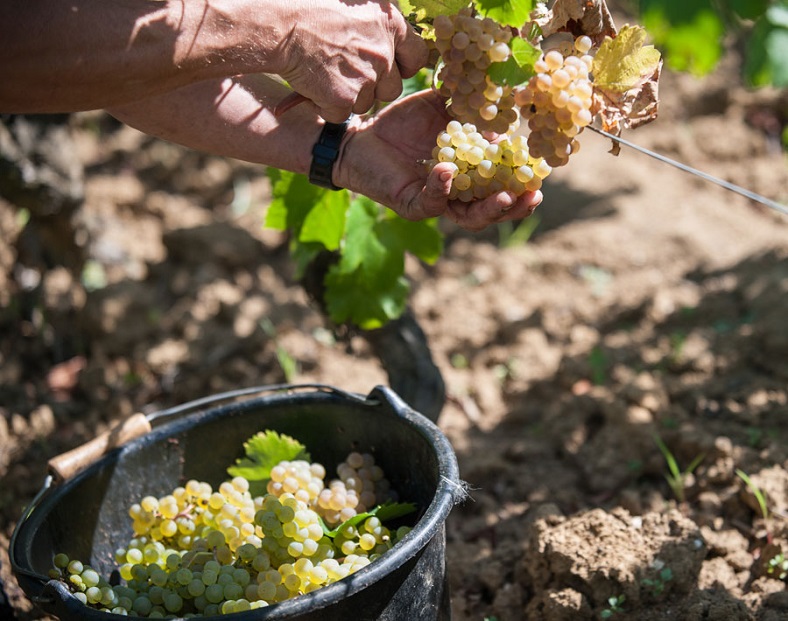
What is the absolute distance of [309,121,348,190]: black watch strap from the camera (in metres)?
2.11

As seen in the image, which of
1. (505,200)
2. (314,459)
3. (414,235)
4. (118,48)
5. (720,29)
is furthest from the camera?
(720,29)

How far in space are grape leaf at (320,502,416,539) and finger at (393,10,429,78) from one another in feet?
3.33

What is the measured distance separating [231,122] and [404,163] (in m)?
0.44

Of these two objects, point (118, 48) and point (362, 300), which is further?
point (362, 300)

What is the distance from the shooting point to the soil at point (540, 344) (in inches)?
95.4

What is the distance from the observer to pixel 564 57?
1.90 metres

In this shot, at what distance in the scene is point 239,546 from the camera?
2055mm

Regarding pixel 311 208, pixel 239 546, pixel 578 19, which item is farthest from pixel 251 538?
pixel 578 19

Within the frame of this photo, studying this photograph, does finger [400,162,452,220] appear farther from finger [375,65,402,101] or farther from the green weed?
the green weed

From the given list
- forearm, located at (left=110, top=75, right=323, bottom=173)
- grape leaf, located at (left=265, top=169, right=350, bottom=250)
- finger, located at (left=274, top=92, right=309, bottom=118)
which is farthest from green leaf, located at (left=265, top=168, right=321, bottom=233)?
finger, located at (left=274, top=92, right=309, bottom=118)

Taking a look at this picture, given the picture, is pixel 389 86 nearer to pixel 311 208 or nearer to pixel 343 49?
pixel 343 49

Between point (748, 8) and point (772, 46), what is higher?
point (748, 8)

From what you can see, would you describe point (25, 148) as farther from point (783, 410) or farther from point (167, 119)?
point (783, 410)

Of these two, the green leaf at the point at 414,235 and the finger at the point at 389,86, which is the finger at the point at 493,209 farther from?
the green leaf at the point at 414,235
